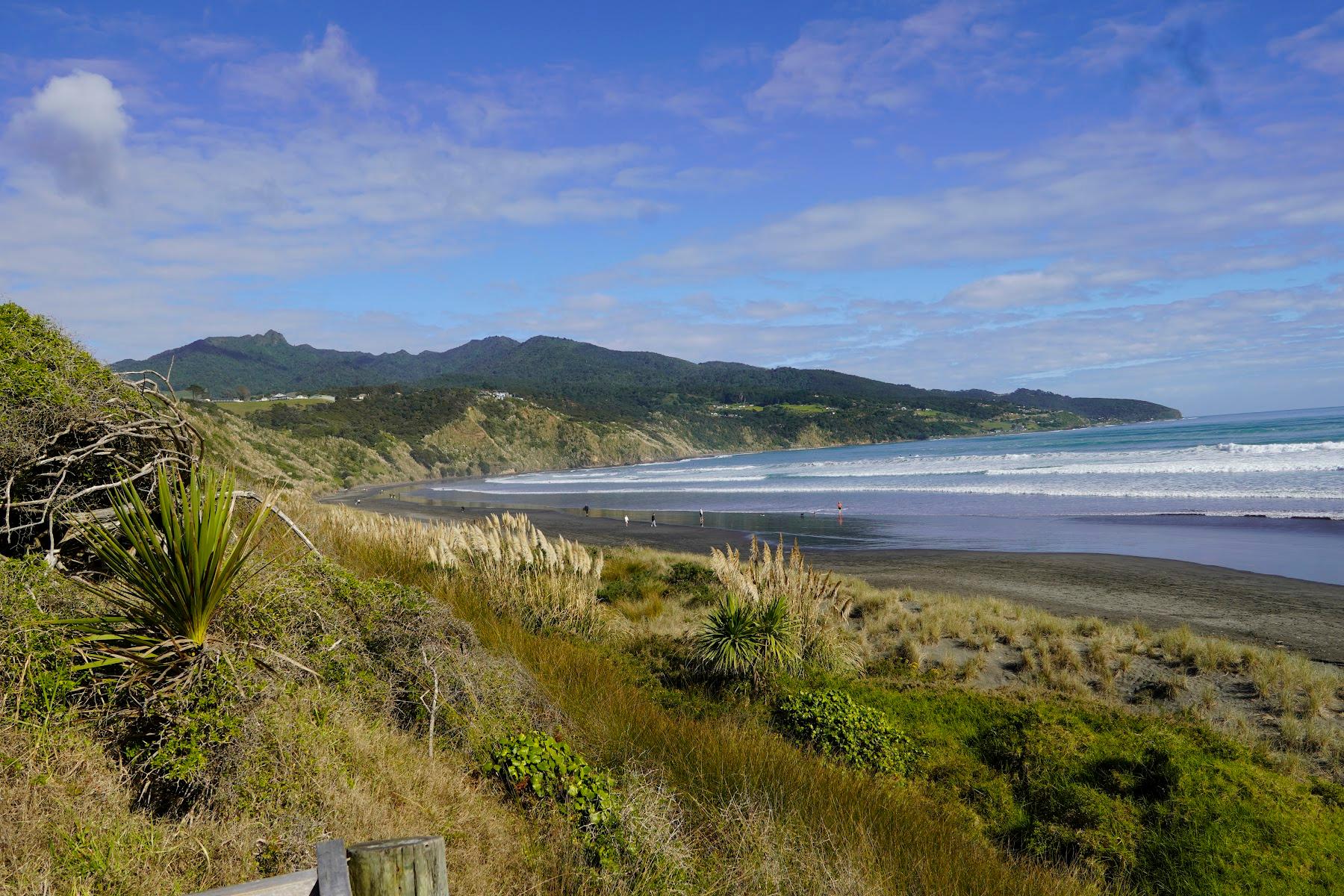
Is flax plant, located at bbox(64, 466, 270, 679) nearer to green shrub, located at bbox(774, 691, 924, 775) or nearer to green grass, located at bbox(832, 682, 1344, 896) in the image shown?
green shrub, located at bbox(774, 691, 924, 775)

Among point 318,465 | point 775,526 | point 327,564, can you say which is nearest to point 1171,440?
point 775,526

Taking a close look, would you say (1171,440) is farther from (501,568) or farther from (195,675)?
(195,675)

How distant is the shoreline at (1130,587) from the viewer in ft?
44.2

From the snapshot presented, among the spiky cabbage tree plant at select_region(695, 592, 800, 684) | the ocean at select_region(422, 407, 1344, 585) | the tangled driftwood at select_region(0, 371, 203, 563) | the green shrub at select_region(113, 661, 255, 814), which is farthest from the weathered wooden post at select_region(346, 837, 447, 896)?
the ocean at select_region(422, 407, 1344, 585)

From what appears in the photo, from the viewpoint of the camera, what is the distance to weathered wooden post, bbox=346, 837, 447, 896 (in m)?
2.29

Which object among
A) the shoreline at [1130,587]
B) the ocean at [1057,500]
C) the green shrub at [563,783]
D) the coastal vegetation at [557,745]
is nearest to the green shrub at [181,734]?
the coastal vegetation at [557,745]

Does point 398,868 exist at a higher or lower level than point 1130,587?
higher

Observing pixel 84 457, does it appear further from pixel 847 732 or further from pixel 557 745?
pixel 847 732

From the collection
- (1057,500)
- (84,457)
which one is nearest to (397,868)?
(84,457)

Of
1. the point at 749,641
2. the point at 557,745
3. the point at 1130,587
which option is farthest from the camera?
the point at 1130,587

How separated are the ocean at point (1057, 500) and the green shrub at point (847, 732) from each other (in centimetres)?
1593

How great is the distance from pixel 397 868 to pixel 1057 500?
4049 cm

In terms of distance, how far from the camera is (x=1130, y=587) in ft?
57.5

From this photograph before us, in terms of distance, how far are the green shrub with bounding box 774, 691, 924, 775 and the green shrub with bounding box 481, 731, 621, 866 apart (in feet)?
9.56
